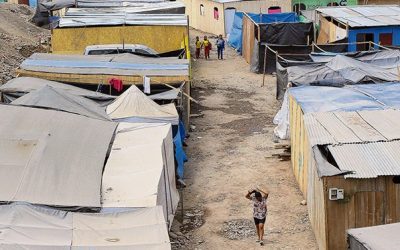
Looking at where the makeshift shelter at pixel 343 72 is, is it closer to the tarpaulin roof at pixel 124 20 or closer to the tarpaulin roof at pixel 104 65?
the tarpaulin roof at pixel 104 65

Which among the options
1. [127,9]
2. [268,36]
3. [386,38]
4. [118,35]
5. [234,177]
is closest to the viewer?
[234,177]

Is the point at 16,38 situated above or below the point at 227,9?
below

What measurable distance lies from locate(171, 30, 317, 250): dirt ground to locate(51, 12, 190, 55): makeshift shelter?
196 centimetres

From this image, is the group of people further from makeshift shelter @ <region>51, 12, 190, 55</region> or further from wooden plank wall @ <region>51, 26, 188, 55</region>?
wooden plank wall @ <region>51, 26, 188, 55</region>

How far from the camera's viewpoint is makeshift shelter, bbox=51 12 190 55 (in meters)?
25.0

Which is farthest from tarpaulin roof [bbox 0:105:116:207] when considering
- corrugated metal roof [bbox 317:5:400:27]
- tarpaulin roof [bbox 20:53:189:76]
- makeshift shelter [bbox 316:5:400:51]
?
corrugated metal roof [bbox 317:5:400:27]

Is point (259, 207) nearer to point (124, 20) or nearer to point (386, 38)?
point (124, 20)

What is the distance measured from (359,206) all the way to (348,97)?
519 cm

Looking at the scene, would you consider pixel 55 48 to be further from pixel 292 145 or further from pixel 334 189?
pixel 334 189

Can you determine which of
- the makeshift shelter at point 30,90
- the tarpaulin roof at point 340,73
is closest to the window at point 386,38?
the tarpaulin roof at point 340,73

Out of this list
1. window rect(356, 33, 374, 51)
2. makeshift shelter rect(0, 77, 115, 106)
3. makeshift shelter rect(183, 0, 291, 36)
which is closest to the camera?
makeshift shelter rect(0, 77, 115, 106)

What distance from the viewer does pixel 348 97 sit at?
643 inches

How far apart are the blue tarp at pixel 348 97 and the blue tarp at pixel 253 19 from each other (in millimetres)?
14977

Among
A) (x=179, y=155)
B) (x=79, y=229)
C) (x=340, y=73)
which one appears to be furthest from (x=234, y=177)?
(x=79, y=229)
